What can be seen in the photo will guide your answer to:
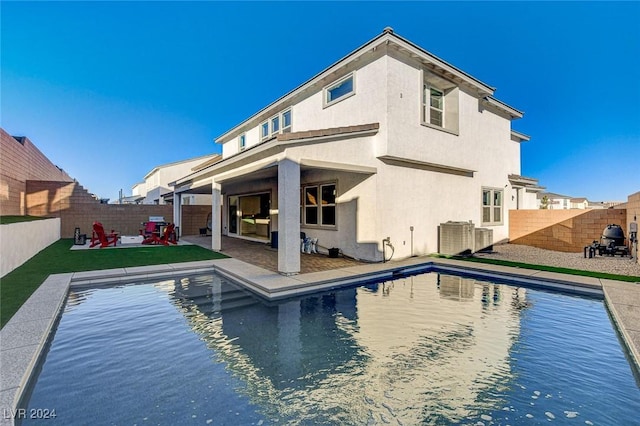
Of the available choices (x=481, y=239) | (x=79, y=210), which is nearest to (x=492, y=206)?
(x=481, y=239)

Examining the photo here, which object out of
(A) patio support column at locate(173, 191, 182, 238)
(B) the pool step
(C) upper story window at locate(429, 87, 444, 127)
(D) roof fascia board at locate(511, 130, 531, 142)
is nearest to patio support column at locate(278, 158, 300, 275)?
(B) the pool step

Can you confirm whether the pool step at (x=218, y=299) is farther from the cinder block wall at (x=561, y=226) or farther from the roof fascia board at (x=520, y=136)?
the roof fascia board at (x=520, y=136)

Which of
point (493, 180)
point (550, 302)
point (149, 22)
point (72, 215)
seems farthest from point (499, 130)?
point (72, 215)

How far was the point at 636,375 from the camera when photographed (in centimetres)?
360

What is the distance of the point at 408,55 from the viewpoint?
420 inches

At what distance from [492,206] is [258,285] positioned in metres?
13.4

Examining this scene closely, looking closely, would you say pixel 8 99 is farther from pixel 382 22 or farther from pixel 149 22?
pixel 382 22

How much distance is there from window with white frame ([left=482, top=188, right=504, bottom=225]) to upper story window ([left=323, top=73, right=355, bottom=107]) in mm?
8514

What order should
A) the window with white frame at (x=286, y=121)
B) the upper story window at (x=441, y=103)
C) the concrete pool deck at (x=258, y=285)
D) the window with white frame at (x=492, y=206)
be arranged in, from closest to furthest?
the concrete pool deck at (x=258, y=285) < the upper story window at (x=441, y=103) < the window with white frame at (x=492, y=206) < the window with white frame at (x=286, y=121)

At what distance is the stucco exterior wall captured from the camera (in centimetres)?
796

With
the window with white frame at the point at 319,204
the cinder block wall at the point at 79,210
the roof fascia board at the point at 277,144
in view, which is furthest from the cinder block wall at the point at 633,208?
the cinder block wall at the point at 79,210

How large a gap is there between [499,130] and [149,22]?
1914 centimetres

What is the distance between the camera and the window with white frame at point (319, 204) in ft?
39.5

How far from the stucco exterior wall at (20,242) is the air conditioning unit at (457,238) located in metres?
14.1
